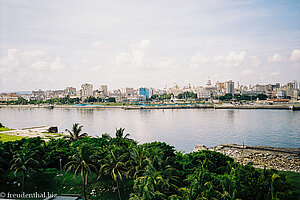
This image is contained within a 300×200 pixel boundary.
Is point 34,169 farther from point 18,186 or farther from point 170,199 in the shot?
point 170,199

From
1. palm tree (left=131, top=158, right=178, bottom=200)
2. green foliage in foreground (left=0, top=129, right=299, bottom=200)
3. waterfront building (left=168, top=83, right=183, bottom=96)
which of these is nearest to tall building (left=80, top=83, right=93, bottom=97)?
waterfront building (left=168, top=83, right=183, bottom=96)

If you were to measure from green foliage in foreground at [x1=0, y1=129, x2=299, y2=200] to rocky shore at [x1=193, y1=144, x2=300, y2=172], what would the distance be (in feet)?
5.35

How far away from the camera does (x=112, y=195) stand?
7.69 metres

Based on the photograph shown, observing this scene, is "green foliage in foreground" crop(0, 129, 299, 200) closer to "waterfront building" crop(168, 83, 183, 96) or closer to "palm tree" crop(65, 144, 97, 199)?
"palm tree" crop(65, 144, 97, 199)

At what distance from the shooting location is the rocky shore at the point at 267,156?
11.4 metres

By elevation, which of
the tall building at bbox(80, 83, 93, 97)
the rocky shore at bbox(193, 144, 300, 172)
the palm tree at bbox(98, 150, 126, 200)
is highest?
the tall building at bbox(80, 83, 93, 97)

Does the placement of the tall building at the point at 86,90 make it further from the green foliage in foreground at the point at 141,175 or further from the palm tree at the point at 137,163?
the palm tree at the point at 137,163

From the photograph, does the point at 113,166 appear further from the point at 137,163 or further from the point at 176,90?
the point at 176,90

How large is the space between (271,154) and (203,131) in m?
8.80

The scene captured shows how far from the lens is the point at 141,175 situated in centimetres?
718

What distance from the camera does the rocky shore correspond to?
11.4 metres

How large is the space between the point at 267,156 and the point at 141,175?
9047 millimetres

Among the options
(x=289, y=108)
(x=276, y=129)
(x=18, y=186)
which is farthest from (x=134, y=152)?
(x=289, y=108)

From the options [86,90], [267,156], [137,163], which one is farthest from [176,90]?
[137,163]
